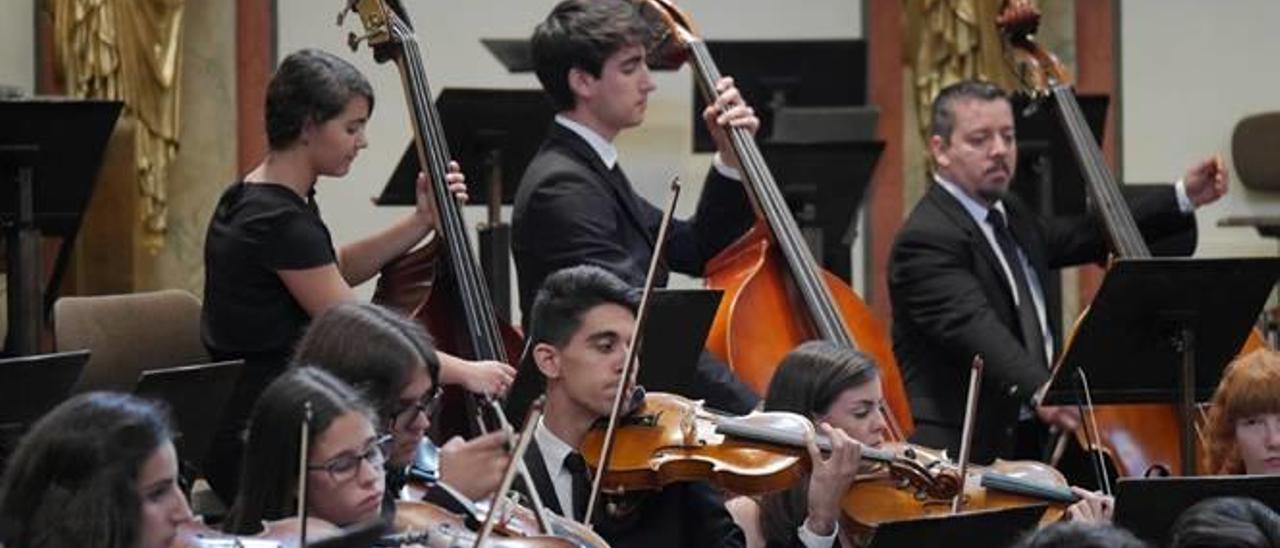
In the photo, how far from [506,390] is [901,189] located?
4.01m

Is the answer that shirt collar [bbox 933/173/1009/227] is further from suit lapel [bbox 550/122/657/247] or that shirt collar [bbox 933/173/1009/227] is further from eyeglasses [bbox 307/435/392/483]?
eyeglasses [bbox 307/435/392/483]

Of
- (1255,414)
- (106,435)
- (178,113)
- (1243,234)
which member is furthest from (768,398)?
(1243,234)

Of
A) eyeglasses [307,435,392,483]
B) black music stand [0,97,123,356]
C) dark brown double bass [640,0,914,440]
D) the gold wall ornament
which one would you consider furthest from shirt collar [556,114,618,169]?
the gold wall ornament

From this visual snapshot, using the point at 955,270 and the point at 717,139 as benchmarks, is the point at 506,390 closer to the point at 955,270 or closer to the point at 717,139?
the point at 717,139

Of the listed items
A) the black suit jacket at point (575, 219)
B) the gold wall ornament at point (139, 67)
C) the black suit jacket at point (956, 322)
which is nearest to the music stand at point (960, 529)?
the black suit jacket at point (575, 219)

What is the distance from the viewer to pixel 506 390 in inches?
171

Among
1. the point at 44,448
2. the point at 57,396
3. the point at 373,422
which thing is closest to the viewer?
the point at 44,448

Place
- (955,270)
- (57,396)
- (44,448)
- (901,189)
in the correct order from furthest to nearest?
1. (901,189)
2. (955,270)
3. (57,396)
4. (44,448)

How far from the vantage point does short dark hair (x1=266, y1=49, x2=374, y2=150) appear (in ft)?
15.0

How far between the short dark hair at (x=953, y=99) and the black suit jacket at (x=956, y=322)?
6.4 inches

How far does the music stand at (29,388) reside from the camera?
13.3 feet

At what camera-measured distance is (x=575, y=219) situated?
15.8 ft

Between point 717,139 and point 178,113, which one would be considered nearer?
point 717,139

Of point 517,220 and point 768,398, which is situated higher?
point 517,220
